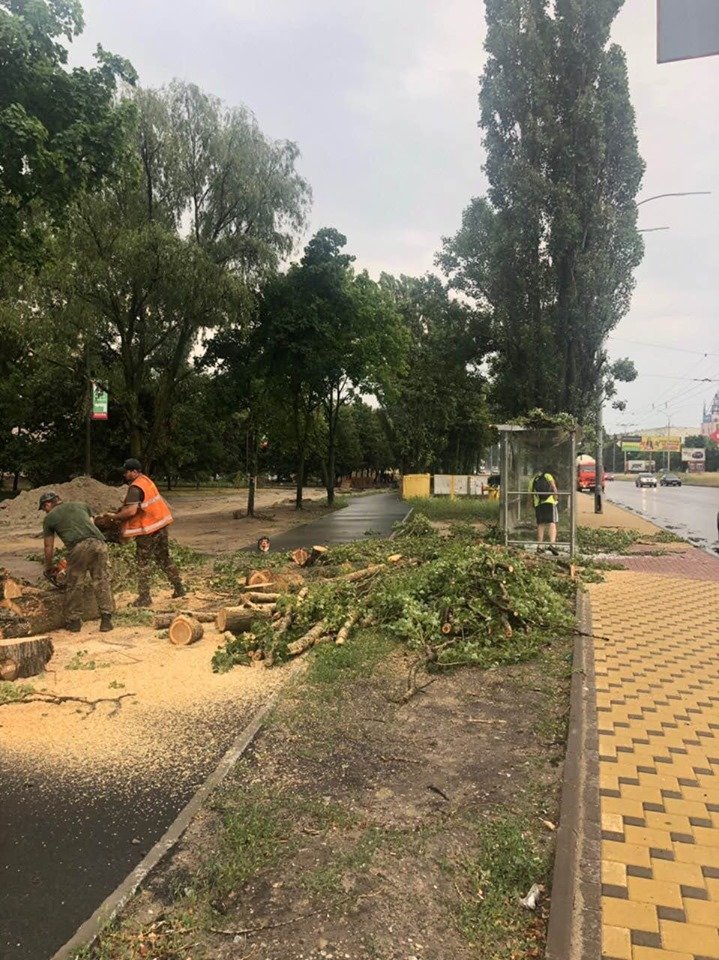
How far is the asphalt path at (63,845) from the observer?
112 inches

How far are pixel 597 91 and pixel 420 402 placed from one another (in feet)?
76.6

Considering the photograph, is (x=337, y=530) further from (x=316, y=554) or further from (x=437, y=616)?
(x=437, y=616)

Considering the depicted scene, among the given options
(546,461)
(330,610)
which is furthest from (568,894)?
(546,461)

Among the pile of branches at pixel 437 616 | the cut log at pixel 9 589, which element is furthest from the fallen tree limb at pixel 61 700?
the cut log at pixel 9 589

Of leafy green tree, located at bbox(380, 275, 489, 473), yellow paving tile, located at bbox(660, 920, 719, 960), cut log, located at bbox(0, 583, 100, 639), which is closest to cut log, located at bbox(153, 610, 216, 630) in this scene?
cut log, located at bbox(0, 583, 100, 639)

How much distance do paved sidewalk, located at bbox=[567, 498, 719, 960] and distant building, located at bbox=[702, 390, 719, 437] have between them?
96.7m

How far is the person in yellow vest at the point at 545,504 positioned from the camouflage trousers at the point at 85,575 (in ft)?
27.6

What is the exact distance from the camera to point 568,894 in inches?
113

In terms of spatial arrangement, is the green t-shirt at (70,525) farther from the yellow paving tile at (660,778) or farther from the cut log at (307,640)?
the yellow paving tile at (660,778)

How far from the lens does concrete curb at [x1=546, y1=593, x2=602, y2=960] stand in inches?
104

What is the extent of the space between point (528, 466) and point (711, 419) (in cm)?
9984

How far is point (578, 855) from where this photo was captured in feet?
10.5

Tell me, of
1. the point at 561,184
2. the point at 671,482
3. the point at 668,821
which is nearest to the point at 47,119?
the point at 668,821

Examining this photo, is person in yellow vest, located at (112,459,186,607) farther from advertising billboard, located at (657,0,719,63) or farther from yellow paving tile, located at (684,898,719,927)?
advertising billboard, located at (657,0,719,63)
